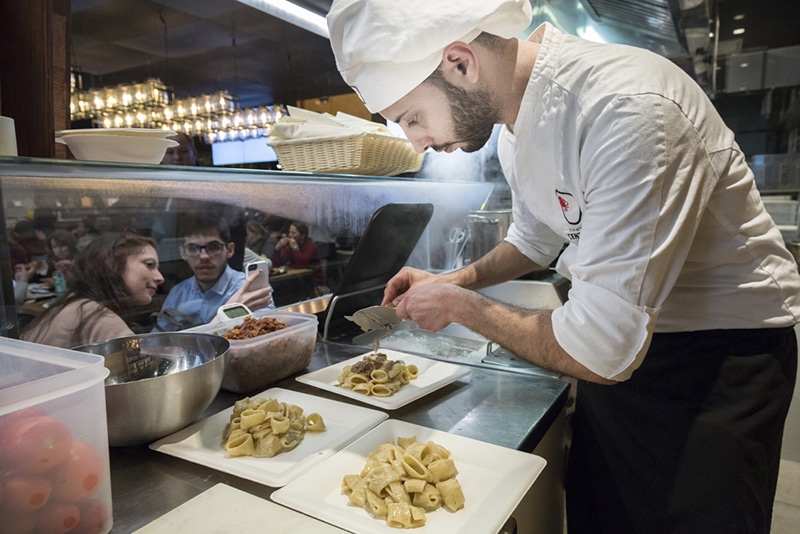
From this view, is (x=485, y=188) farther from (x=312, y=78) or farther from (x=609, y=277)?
(x=312, y=78)

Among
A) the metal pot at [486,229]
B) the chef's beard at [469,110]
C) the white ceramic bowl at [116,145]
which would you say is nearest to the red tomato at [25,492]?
the white ceramic bowl at [116,145]

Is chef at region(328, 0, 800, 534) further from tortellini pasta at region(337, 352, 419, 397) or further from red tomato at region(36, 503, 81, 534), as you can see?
red tomato at region(36, 503, 81, 534)

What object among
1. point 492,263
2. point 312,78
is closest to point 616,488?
point 492,263

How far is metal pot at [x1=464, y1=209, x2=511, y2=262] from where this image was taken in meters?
2.19

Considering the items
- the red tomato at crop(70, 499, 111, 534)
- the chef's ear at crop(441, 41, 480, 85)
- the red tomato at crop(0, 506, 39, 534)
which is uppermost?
the chef's ear at crop(441, 41, 480, 85)

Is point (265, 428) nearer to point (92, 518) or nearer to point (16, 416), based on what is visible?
point (92, 518)

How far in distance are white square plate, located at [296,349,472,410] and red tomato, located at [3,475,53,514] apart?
66 cm

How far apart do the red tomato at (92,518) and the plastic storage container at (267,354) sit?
0.45 m

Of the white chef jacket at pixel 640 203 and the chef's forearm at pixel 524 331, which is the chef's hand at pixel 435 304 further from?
the white chef jacket at pixel 640 203

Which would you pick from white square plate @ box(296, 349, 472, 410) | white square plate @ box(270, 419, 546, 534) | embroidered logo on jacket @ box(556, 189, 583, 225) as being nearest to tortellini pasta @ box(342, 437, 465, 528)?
white square plate @ box(270, 419, 546, 534)

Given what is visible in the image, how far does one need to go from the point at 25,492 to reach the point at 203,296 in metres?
1.49

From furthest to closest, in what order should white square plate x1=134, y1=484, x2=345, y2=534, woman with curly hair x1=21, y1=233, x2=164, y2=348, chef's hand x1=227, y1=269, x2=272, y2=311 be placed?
chef's hand x1=227, y1=269, x2=272, y2=311 → woman with curly hair x1=21, y1=233, x2=164, y2=348 → white square plate x1=134, y1=484, x2=345, y2=534

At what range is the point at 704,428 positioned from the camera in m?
1.04

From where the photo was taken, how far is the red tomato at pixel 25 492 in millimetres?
646
